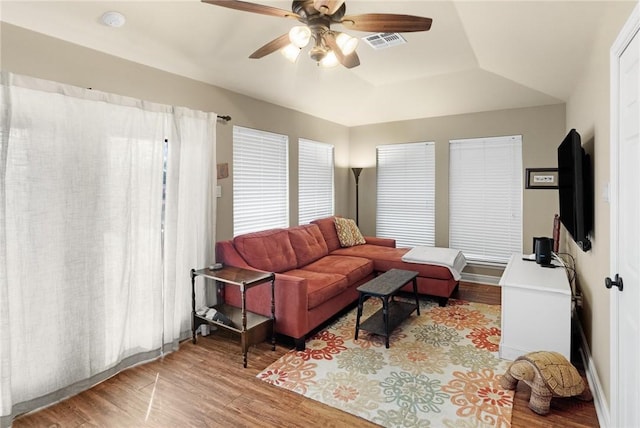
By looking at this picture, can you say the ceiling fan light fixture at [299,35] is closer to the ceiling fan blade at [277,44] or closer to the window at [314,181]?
the ceiling fan blade at [277,44]

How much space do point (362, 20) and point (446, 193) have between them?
3.81 metres

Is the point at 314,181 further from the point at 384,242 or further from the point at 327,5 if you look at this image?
the point at 327,5

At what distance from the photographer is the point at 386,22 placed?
2.03m

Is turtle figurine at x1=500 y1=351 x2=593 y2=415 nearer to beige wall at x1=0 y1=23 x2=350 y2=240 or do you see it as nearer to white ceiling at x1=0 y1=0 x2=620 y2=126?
white ceiling at x1=0 y1=0 x2=620 y2=126

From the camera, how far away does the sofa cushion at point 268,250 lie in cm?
357

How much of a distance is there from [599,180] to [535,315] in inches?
45.9

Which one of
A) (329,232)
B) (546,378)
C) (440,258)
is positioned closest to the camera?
(546,378)

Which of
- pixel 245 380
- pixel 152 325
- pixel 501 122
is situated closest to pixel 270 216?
pixel 152 325

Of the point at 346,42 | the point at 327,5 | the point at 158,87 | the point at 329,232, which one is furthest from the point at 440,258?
the point at 158,87

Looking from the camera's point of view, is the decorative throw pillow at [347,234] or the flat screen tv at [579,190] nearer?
the flat screen tv at [579,190]

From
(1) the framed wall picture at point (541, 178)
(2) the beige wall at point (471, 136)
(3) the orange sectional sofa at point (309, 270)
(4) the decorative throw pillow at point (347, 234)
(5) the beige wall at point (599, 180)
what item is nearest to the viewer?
(5) the beige wall at point (599, 180)

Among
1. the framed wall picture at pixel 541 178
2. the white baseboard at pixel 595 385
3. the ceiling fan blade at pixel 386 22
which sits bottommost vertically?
the white baseboard at pixel 595 385

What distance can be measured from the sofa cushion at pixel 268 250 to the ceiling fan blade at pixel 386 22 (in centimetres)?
231

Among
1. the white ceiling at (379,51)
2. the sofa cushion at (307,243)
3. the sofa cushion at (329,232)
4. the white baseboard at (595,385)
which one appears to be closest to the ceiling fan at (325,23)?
the white ceiling at (379,51)
